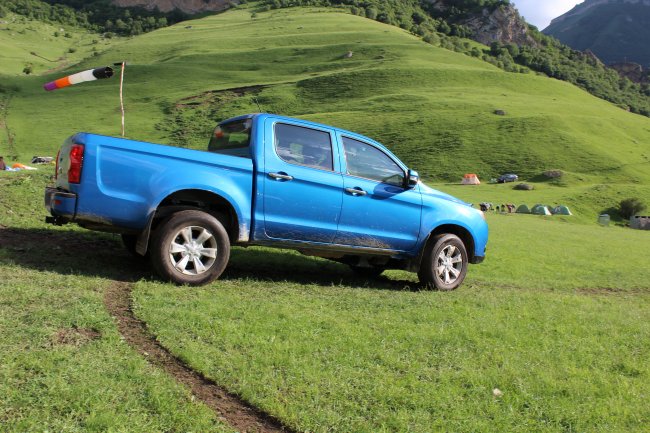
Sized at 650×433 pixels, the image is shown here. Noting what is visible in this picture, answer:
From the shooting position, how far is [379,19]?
526 feet

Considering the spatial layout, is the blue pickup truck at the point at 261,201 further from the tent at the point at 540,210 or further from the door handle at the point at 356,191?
the tent at the point at 540,210

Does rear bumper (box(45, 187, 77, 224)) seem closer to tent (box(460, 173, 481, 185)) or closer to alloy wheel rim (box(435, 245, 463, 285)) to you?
alloy wheel rim (box(435, 245, 463, 285))

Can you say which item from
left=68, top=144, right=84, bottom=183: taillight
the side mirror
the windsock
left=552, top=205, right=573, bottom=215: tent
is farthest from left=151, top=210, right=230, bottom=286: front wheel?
left=552, top=205, right=573, bottom=215: tent

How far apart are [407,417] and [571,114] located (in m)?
84.2

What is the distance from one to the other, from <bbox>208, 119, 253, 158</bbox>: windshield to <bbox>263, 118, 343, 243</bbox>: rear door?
0.95ft

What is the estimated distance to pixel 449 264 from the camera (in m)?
8.48

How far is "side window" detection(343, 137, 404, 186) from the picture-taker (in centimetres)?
765

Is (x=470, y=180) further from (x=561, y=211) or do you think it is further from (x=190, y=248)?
(x=190, y=248)

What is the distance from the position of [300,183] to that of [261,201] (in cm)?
58

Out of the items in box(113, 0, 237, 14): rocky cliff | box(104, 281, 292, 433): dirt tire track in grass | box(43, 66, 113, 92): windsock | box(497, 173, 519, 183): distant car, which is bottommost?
box(104, 281, 292, 433): dirt tire track in grass

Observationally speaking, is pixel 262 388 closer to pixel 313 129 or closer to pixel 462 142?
pixel 313 129

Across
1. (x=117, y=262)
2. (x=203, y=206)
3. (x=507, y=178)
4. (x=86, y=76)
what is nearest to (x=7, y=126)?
(x=507, y=178)

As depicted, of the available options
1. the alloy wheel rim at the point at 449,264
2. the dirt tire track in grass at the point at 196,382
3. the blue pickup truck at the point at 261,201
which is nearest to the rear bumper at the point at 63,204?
the blue pickup truck at the point at 261,201

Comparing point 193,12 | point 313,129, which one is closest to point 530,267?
point 313,129
